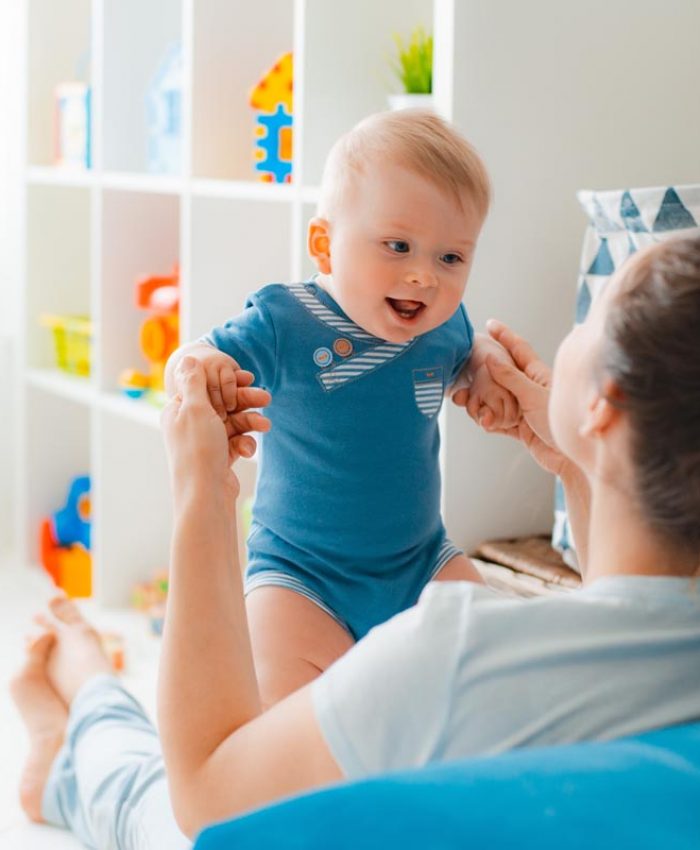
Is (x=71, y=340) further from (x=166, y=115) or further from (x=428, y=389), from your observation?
(x=428, y=389)

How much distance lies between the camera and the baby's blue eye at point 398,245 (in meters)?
1.26

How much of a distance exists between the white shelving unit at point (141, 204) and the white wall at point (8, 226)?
0.13 ft

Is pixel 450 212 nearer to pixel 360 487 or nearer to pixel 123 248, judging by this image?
pixel 360 487

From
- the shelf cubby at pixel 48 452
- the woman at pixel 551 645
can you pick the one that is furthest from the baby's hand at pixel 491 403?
the shelf cubby at pixel 48 452

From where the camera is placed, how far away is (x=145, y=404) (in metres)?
2.33

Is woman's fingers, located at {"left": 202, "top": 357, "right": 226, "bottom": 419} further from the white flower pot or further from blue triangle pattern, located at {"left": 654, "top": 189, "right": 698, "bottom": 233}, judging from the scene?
the white flower pot

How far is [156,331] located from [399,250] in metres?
1.11

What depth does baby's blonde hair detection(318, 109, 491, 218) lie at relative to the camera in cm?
125

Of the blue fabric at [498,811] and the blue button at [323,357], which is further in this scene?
the blue button at [323,357]

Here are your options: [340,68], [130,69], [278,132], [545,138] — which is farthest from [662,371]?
[130,69]

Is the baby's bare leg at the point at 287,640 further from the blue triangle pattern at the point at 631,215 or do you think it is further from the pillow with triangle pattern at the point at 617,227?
the blue triangle pattern at the point at 631,215

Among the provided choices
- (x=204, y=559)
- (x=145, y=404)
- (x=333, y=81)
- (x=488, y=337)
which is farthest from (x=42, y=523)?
(x=204, y=559)

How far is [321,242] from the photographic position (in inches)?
52.6

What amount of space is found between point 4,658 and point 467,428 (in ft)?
3.29
